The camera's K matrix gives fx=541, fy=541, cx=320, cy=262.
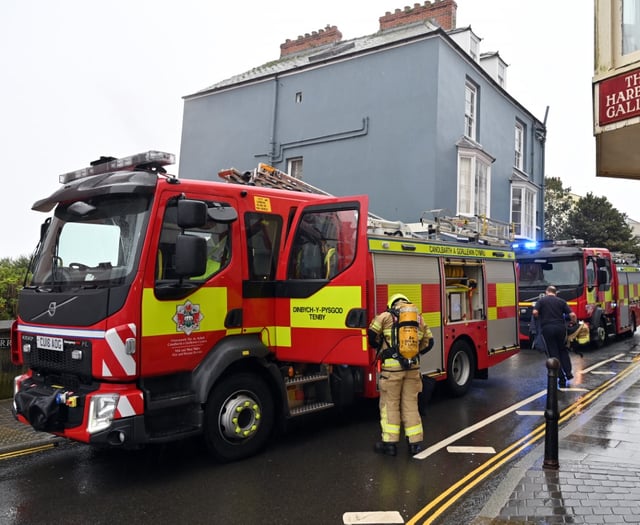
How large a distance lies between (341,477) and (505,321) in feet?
17.2

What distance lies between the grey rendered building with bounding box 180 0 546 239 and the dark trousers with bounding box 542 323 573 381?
746cm

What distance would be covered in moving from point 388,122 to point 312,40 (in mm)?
7910

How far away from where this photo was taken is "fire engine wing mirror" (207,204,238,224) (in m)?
5.15

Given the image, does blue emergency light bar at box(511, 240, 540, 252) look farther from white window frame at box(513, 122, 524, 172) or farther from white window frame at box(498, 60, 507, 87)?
white window frame at box(498, 60, 507, 87)

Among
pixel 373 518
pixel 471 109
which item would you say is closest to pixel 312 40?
pixel 471 109

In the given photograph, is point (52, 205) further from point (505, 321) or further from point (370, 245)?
point (505, 321)

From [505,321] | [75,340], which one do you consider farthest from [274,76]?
[75,340]

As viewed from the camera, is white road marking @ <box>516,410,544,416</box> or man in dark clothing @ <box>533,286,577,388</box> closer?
white road marking @ <box>516,410,544,416</box>

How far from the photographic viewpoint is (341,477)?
4.92 metres

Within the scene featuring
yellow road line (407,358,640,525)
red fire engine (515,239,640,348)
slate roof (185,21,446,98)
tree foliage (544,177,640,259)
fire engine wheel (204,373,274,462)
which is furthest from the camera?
tree foliage (544,177,640,259)

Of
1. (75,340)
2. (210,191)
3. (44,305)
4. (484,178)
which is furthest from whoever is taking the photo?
(484,178)

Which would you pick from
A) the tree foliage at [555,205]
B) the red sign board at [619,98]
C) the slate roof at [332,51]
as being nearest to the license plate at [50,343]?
the red sign board at [619,98]

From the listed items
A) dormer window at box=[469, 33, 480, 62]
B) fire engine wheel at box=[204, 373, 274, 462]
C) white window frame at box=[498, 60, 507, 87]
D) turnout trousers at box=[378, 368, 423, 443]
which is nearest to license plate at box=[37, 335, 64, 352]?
fire engine wheel at box=[204, 373, 274, 462]

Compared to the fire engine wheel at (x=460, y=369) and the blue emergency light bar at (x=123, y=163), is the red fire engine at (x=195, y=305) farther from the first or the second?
the fire engine wheel at (x=460, y=369)
